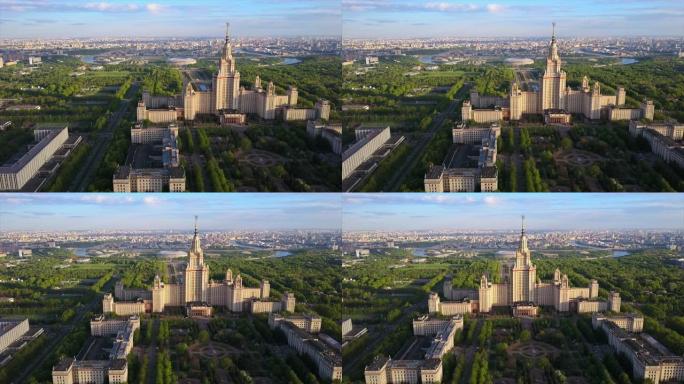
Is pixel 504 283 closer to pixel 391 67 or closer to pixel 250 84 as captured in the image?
pixel 391 67

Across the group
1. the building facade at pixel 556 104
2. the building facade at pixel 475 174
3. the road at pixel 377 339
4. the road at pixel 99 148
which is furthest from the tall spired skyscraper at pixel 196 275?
the building facade at pixel 556 104

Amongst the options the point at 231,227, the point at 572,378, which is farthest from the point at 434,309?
the point at 231,227

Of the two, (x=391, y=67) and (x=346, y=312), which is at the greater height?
(x=391, y=67)

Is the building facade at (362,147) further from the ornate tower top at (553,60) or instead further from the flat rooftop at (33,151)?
the flat rooftop at (33,151)

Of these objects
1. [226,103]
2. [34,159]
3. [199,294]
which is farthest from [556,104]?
[34,159]

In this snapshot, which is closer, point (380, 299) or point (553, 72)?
point (553, 72)

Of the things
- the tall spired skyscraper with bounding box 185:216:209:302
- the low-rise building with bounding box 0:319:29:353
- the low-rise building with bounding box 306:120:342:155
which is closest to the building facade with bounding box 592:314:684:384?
the low-rise building with bounding box 306:120:342:155

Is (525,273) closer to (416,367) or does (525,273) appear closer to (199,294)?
(416,367)
